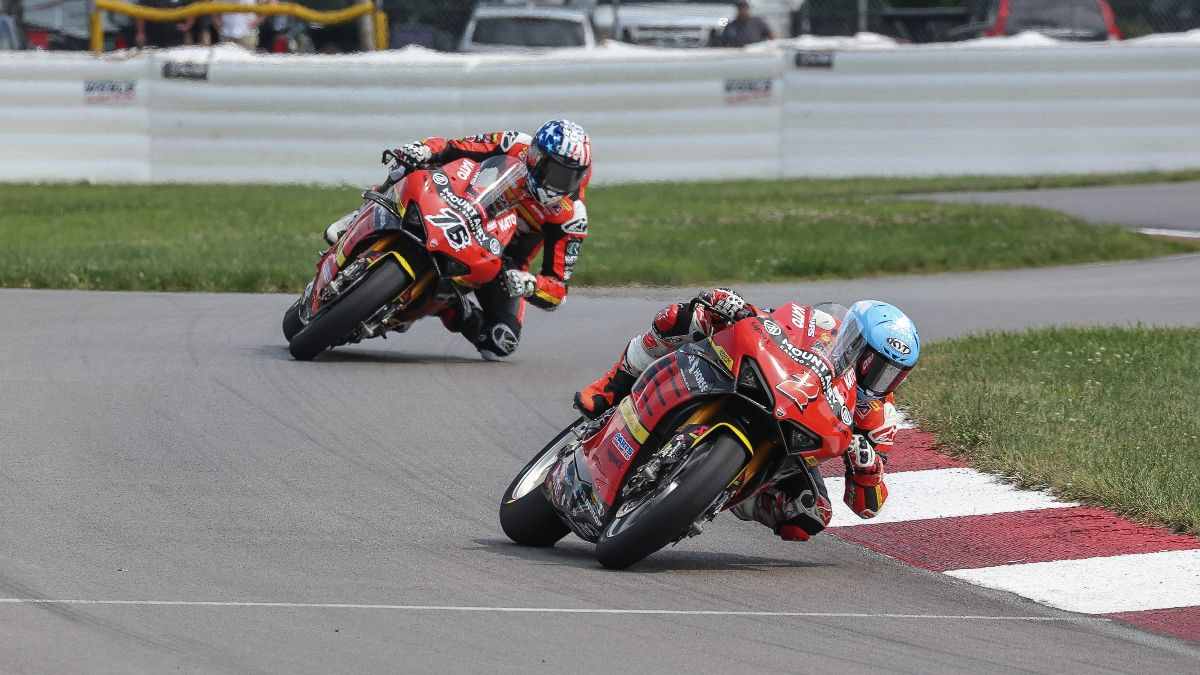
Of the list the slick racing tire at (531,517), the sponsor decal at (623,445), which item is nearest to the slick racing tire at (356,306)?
the slick racing tire at (531,517)

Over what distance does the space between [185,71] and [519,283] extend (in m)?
11.2

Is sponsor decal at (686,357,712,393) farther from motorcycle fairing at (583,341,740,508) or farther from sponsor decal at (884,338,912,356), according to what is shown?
sponsor decal at (884,338,912,356)

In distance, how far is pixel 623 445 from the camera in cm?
620

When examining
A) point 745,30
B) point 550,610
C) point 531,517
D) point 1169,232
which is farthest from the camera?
point 745,30

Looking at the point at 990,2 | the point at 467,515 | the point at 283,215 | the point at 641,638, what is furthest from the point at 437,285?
the point at 990,2

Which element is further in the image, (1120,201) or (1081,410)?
(1120,201)

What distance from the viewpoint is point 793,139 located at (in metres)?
21.6

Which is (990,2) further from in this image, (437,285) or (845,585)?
(845,585)

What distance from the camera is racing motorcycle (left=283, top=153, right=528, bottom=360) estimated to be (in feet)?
33.1

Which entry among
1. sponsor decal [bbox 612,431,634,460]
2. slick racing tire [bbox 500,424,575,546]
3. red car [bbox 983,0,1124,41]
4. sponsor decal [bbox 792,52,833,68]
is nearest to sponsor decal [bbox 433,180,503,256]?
slick racing tire [bbox 500,424,575,546]

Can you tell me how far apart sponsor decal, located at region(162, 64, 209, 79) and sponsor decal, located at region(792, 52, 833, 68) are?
6587 mm

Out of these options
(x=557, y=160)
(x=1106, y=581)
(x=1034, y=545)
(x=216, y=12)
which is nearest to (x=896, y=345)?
(x=1106, y=581)

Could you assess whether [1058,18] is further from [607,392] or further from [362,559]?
[362,559]

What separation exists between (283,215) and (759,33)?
8.20 metres
